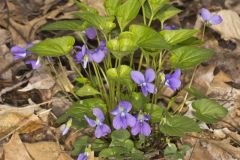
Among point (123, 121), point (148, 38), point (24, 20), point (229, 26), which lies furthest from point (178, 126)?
point (24, 20)

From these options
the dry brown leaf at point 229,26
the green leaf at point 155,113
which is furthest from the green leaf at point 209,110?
the dry brown leaf at point 229,26

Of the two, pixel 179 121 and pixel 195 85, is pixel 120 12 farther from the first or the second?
pixel 195 85

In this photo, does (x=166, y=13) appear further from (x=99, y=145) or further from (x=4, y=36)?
(x=4, y=36)

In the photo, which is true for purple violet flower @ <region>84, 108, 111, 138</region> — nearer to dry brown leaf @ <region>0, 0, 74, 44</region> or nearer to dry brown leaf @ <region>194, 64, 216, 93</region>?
dry brown leaf @ <region>194, 64, 216, 93</region>

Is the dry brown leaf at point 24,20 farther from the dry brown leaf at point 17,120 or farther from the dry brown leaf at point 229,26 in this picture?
the dry brown leaf at point 229,26

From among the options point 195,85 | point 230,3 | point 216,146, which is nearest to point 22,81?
point 195,85

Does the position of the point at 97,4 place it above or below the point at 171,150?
above
